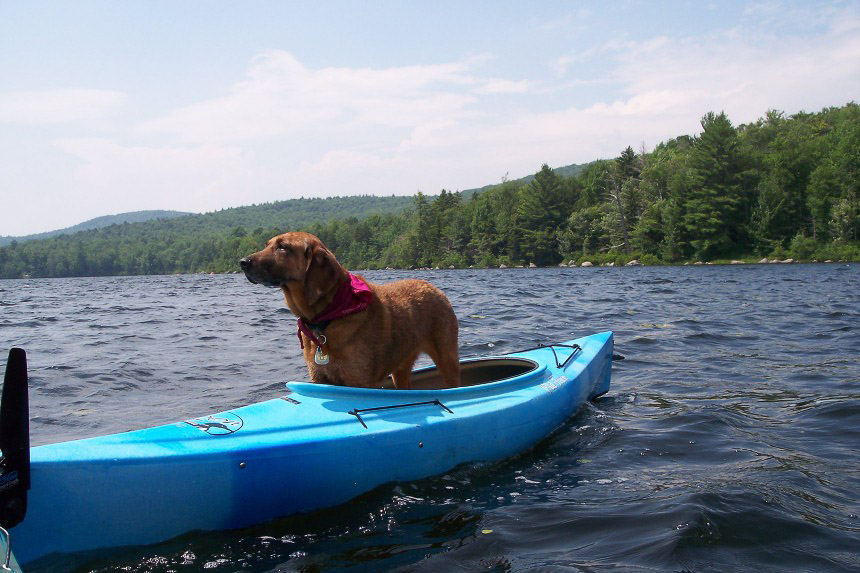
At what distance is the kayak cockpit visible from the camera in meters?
6.73

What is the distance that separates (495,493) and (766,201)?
56.0 meters

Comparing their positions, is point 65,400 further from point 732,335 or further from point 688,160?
point 688,160

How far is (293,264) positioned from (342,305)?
494 millimetres

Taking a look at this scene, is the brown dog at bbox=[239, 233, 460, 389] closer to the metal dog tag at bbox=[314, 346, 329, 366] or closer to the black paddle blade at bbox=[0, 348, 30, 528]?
the metal dog tag at bbox=[314, 346, 329, 366]

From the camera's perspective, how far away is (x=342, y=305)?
474 centimetres

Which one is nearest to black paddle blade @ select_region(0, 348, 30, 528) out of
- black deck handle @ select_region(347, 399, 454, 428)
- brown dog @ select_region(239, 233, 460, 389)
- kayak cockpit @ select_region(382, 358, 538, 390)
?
brown dog @ select_region(239, 233, 460, 389)

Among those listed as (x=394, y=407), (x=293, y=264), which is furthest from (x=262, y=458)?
(x=293, y=264)

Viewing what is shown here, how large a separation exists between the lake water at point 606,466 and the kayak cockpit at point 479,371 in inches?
35.8

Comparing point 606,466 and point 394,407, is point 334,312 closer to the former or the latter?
point 394,407

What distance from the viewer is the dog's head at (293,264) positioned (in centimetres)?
443

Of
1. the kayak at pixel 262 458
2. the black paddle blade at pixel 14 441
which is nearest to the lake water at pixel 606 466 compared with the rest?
the kayak at pixel 262 458

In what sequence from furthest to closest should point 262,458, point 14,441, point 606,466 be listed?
point 606,466 → point 262,458 → point 14,441

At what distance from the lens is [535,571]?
341cm

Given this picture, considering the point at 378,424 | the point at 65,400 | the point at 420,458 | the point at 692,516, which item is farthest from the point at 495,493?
the point at 65,400
